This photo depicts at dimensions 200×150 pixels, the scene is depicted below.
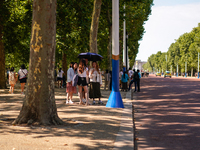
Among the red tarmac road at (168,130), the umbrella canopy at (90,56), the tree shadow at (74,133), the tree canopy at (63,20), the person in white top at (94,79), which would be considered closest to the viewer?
the tree shadow at (74,133)

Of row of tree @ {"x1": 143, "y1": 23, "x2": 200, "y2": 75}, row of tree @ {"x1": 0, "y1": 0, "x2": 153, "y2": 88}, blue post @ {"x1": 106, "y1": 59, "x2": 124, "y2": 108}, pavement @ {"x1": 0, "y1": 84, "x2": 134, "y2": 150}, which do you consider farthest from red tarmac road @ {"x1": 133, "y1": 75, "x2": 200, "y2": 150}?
row of tree @ {"x1": 143, "y1": 23, "x2": 200, "y2": 75}

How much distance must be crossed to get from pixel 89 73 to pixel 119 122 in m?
5.01

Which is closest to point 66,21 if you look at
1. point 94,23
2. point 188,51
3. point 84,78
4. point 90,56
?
point 94,23

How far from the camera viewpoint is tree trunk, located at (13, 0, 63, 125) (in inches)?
308

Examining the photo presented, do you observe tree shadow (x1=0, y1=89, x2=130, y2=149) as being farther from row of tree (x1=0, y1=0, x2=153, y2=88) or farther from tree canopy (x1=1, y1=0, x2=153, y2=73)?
tree canopy (x1=1, y1=0, x2=153, y2=73)

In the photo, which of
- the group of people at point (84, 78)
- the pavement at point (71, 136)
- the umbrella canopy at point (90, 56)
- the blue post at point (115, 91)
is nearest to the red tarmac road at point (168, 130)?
the pavement at point (71, 136)

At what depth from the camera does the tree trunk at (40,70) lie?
7.82m

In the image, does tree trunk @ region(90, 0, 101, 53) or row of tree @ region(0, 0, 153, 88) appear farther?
row of tree @ region(0, 0, 153, 88)

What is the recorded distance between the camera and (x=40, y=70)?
7820 millimetres

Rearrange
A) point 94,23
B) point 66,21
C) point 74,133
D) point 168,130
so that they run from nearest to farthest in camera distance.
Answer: point 74,133, point 168,130, point 94,23, point 66,21

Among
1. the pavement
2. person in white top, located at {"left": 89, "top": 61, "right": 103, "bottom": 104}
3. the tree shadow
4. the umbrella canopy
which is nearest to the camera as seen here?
the pavement

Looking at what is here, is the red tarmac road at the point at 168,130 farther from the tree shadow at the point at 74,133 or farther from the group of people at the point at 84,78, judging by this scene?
the group of people at the point at 84,78

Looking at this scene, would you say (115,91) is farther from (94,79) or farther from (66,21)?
(66,21)

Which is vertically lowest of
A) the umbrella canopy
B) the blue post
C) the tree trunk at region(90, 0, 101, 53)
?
the blue post
